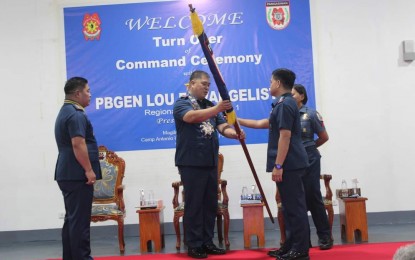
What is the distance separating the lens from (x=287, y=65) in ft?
18.2

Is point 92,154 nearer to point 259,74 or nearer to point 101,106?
point 101,106

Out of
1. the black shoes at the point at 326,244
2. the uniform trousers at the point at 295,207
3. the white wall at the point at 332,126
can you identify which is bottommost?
the black shoes at the point at 326,244

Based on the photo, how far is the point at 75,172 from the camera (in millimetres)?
3379

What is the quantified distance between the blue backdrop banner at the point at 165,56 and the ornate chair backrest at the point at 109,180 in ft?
1.71

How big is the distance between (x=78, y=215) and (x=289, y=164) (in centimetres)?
146

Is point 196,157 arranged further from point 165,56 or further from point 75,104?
point 165,56

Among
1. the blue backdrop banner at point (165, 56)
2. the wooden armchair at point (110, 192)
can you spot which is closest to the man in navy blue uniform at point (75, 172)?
the wooden armchair at point (110, 192)

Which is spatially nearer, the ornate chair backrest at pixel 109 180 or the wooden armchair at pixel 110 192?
the wooden armchair at pixel 110 192

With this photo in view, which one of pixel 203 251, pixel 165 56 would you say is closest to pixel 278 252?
pixel 203 251

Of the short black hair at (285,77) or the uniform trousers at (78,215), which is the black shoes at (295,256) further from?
the uniform trousers at (78,215)

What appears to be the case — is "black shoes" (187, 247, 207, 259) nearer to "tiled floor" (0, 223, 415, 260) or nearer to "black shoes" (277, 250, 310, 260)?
"tiled floor" (0, 223, 415, 260)

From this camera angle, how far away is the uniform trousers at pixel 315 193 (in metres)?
4.14

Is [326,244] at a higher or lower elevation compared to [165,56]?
lower

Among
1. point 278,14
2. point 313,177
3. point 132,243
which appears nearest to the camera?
point 313,177
